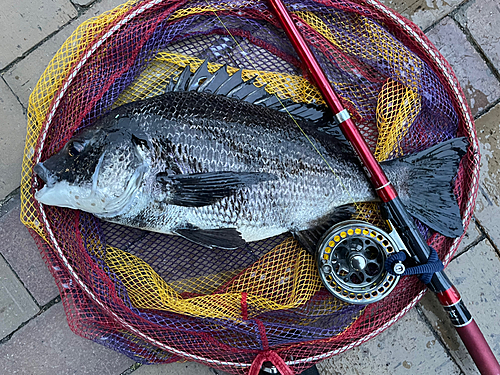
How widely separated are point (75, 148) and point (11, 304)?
A: 4.36 ft

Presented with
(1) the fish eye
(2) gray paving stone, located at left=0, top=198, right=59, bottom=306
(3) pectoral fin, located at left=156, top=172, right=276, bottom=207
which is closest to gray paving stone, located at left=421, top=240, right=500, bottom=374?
(3) pectoral fin, located at left=156, top=172, right=276, bottom=207

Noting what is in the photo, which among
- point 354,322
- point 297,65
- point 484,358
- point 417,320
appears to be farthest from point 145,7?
point 484,358

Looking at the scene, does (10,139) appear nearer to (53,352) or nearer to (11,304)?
(11,304)

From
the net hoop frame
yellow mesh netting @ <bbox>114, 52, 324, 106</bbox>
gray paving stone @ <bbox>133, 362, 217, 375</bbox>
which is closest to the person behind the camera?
the net hoop frame

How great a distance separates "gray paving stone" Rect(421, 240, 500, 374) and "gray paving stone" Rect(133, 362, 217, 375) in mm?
1661

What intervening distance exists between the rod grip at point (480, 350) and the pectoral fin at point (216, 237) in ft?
4.97

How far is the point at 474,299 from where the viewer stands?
2.71 meters

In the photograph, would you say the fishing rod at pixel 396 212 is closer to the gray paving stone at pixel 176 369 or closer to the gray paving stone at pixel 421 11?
the gray paving stone at pixel 421 11

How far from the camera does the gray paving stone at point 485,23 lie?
279 cm

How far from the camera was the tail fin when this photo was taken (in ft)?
7.51

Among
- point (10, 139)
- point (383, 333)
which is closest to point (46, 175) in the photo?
point (10, 139)

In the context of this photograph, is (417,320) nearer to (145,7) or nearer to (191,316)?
(191,316)

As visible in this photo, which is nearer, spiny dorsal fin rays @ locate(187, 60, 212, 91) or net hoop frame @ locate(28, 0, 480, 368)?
net hoop frame @ locate(28, 0, 480, 368)

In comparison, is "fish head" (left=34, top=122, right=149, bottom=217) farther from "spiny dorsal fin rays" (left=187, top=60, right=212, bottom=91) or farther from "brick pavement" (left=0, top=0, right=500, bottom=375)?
"brick pavement" (left=0, top=0, right=500, bottom=375)
